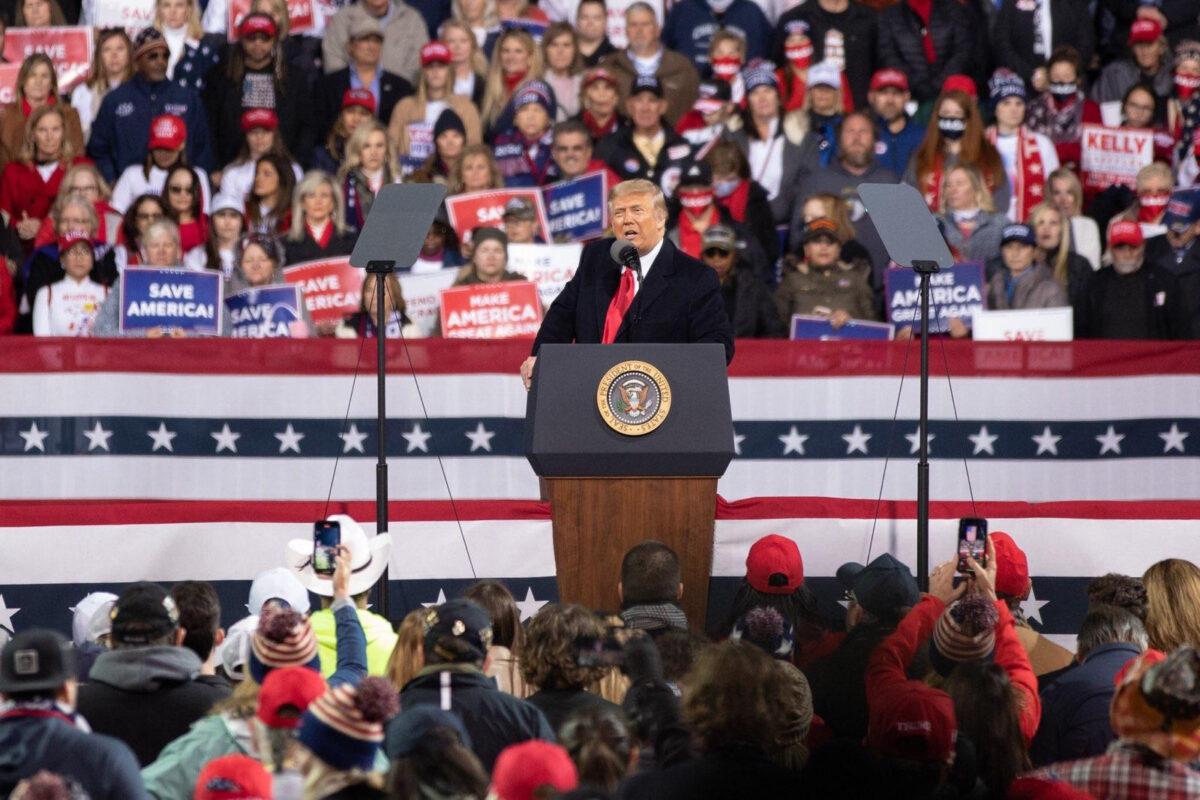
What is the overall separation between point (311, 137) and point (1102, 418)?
5.23 meters

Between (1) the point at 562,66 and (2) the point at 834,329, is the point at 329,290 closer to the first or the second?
(1) the point at 562,66

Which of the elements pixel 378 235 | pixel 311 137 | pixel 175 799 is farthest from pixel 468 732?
pixel 311 137

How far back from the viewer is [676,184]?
479 inches

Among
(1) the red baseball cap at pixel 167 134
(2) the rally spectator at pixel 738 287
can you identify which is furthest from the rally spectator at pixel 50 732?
(1) the red baseball cap at pixel 167 134

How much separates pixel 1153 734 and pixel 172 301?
746cm

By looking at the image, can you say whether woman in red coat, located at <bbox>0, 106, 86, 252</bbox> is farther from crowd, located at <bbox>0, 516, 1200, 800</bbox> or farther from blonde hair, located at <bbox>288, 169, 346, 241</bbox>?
crowd, located at <bbox>0, 516, 1200, 800</bbox>

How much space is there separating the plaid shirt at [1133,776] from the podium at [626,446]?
2420 millimetres

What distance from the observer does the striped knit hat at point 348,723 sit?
4.17m

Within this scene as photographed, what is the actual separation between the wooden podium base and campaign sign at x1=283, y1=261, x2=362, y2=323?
185 inches

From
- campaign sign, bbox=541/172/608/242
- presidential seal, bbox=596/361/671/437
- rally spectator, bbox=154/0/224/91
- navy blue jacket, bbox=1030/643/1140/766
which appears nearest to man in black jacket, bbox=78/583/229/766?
presidential seal, bbox=596/361/671/437

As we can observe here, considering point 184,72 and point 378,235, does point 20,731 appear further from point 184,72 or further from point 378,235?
point 184,72

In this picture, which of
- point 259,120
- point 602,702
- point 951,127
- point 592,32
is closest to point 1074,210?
point 951,127

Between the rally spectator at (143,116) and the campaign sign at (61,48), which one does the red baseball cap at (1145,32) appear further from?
the campaign sign at (61,48)

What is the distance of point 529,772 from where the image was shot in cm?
403
